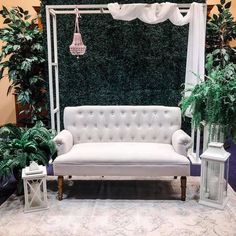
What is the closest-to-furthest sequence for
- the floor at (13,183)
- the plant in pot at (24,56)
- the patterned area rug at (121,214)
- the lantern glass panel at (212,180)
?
the patterned area rug at (121,214) < the lantern glass panel at (212,180) < the floor at (13,183) < the plant in pot at (24,56)

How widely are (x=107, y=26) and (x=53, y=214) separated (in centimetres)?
289

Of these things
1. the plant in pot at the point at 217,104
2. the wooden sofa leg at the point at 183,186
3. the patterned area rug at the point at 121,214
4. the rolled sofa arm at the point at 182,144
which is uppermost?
the plant in pot at the point at 217,104

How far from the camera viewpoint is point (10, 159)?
3209mm

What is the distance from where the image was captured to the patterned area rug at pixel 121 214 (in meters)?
2.69

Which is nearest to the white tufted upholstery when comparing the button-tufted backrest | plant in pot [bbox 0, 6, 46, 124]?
the button-tufted backrest

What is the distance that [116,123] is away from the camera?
154 inches

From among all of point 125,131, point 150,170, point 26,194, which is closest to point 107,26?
point 125,131

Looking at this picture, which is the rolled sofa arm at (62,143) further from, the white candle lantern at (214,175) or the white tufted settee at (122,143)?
the white candle lantern at (214,175)

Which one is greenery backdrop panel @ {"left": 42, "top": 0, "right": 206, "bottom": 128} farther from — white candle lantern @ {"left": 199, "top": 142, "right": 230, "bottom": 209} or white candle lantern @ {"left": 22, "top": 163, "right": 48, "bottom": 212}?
white candle lantern @ {"left": 22, "top": 163, "right": 48, "bottom": 212}

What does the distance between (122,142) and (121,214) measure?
1065mm

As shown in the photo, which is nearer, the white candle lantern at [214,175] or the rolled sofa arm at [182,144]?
the white candle lantern at [214,175]

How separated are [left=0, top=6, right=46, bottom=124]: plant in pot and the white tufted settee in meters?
1.14

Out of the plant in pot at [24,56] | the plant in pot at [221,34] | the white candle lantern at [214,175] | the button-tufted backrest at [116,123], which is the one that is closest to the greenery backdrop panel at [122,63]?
the plant in pot at [24,56]

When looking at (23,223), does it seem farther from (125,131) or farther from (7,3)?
(7,3)
